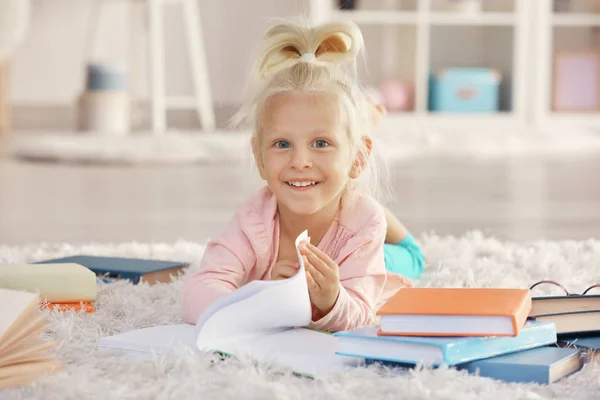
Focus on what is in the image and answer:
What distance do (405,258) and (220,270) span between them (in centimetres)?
36

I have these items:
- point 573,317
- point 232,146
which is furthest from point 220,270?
point 232,146

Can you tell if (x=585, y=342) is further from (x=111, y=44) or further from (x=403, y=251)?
(x=111, y=44)

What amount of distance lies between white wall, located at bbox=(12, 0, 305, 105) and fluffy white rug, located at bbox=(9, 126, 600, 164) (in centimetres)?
83

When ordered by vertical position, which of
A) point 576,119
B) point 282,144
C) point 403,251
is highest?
point 282,144

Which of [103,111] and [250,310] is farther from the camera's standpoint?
[103,111]

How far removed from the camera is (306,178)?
1.05 m

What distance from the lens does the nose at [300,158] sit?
1.04 metres

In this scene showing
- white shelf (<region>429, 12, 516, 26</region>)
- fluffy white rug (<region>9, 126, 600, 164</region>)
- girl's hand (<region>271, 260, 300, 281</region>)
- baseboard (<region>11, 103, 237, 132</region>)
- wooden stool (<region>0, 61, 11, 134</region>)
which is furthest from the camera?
baseboard (<region>11, 103, 237, 132</region>)

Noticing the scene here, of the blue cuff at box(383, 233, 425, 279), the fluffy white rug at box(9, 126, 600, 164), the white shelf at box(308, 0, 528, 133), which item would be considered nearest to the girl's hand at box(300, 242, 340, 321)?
the blue cuff at box(383, 233, 425, 279)

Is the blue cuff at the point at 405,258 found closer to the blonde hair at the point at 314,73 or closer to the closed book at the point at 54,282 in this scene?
the blonde hair at the point at 314,73

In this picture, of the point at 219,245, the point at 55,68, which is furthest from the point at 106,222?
the point at 55,68

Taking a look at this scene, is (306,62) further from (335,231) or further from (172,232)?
(172,232)

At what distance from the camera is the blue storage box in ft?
13.5

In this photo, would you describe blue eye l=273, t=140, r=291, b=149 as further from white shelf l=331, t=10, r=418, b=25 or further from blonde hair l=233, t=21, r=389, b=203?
white shelf l=331, t=10, r=418, b=25
